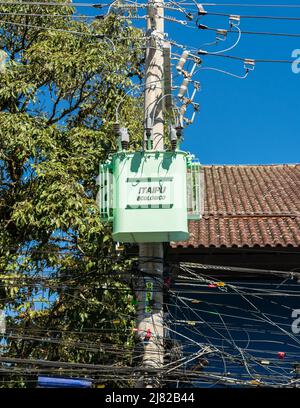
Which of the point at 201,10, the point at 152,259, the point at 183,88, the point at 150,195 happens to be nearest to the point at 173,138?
the point at 150,195

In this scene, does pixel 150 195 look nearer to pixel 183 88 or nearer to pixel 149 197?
pixel 149 197

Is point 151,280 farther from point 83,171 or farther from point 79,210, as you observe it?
point 83,171

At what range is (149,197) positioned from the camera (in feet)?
26.6

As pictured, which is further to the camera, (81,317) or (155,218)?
(81,317)

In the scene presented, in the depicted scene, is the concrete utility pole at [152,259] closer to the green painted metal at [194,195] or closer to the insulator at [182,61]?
the insulator at [182,61]

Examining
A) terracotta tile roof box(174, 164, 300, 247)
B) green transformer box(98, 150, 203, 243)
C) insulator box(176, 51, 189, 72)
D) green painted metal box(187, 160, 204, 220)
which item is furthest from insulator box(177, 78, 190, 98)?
terracotta tile roof box(174, 164, 300, 247)

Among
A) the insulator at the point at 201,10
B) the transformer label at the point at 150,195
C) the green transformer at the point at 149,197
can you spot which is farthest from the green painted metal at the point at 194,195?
the insulator at the point at 201,10

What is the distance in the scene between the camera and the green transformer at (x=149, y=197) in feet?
26.4

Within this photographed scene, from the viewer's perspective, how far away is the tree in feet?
32.3

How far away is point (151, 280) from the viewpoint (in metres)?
7.99

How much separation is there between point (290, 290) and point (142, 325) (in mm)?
3528

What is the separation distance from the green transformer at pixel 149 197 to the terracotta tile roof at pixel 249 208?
213 centimetres
